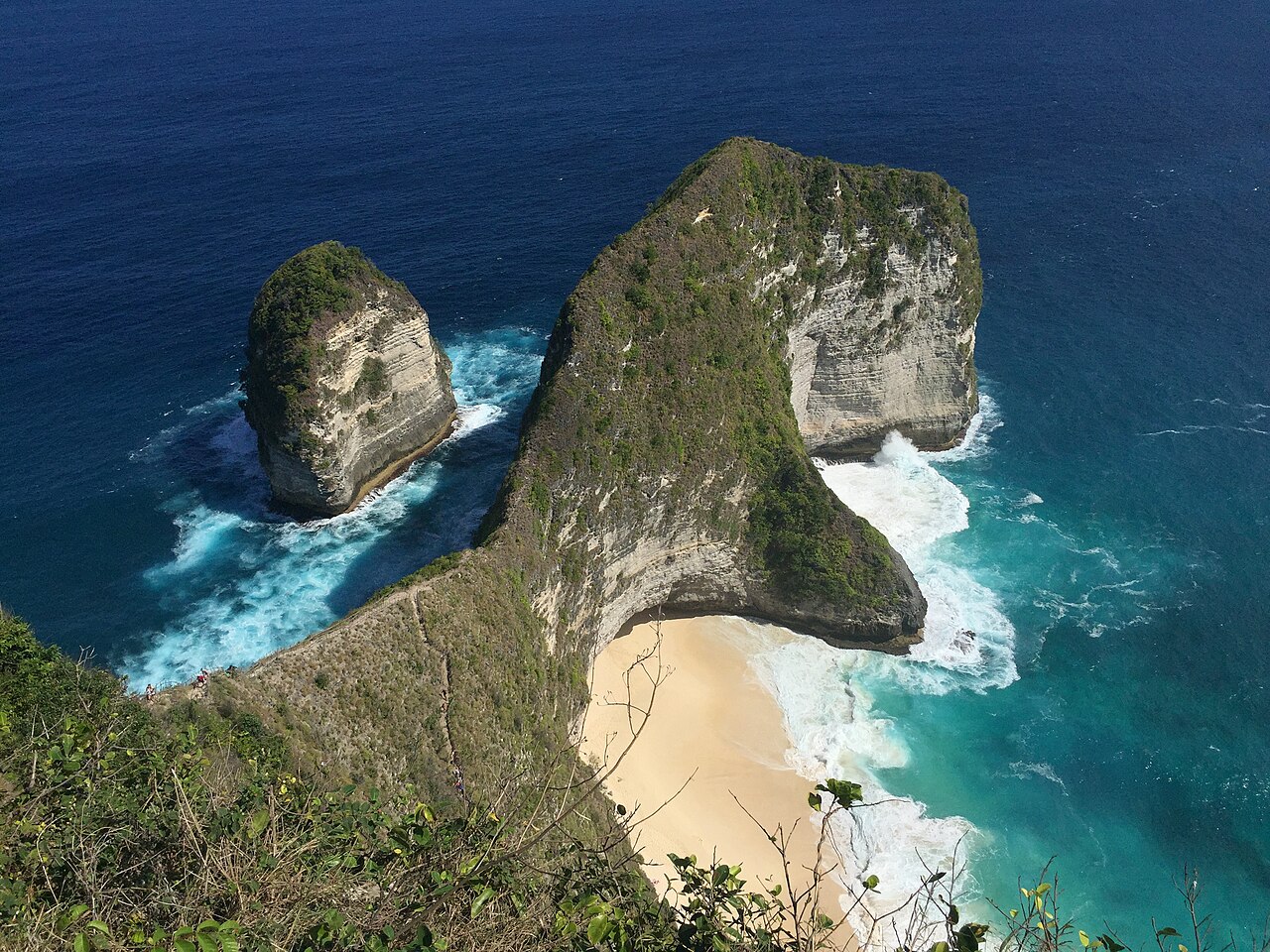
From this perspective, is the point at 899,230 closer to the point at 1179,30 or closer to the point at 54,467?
the point at 54,467

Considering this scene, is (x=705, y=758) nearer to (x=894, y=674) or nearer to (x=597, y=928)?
(x=894, y=674)

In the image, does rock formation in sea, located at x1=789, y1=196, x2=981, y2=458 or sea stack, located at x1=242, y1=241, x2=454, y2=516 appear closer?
sea stack, located at x1=242, y1=241, x2=454, y2=516

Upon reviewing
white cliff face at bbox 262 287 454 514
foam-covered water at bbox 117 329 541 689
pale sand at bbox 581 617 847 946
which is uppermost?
white cliff face at bbox 262 287 454 514

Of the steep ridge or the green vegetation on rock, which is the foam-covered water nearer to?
the green vegetation on rock

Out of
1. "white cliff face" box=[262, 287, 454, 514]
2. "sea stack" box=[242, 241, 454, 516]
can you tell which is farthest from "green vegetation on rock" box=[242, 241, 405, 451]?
"white cliff face" box=[262, 287, 454, 514]

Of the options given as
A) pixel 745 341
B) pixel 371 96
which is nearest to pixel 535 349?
pixel 745 341

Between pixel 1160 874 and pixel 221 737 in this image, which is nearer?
pixel 221 737

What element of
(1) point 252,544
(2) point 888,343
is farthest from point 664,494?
(1) point 252,544
